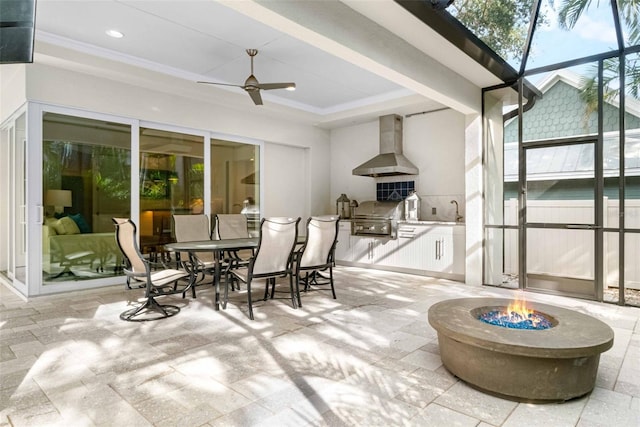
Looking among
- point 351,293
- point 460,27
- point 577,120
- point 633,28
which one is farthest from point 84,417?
point 633,28

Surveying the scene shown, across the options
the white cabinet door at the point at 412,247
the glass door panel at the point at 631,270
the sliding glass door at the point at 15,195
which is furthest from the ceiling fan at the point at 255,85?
the glass door panel at the point at 631,270

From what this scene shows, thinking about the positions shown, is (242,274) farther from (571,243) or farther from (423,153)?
(423,153)

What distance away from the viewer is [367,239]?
658cm

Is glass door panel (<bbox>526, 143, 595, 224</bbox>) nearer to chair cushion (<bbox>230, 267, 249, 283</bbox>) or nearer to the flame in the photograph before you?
the flame

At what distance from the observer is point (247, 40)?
13.4 feet

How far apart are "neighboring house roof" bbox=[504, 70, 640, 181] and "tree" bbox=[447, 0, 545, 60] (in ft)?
2.25

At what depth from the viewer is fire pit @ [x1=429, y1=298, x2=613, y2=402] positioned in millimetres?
1946

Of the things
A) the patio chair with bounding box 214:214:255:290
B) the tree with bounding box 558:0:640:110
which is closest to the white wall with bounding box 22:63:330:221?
the patio chair with bounding box 214:214:255:290

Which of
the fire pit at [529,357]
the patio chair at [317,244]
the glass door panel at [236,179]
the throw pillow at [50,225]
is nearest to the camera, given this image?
the fire pit at [529,357]

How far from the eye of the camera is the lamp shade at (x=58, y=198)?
454cm

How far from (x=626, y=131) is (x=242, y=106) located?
5202mm

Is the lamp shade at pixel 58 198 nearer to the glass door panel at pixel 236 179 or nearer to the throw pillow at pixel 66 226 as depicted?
the throw pillow at pixel 66 226

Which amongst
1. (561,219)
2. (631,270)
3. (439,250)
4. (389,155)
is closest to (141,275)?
(439,250)

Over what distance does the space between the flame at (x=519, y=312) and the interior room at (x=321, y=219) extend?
1.0 inches
